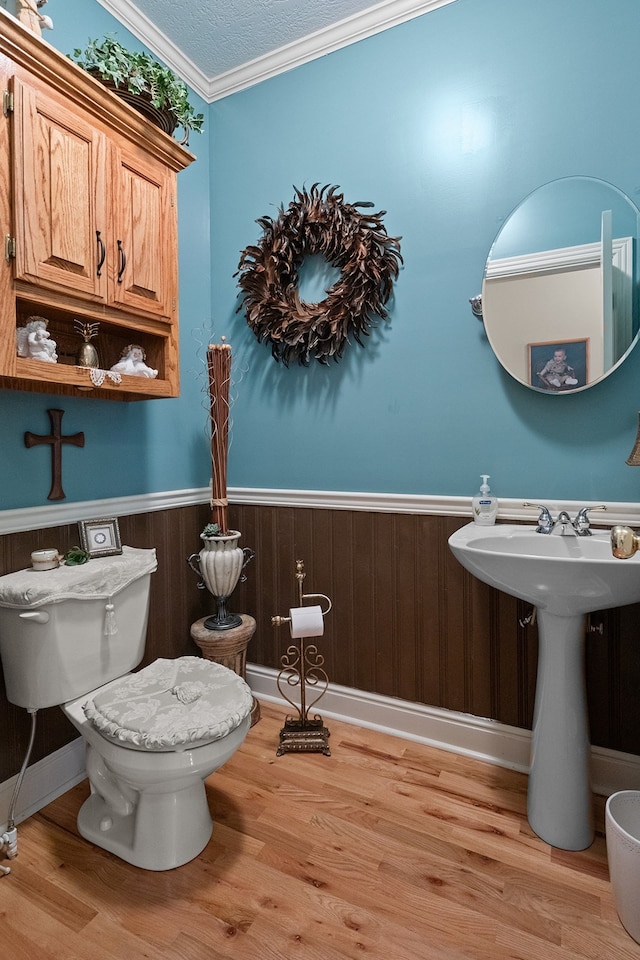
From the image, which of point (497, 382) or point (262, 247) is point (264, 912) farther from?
point (262, 247)

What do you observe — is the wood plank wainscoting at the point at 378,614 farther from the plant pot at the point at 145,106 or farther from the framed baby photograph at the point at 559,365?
the plant pot at the point at 145,106

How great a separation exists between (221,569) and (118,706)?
71cm

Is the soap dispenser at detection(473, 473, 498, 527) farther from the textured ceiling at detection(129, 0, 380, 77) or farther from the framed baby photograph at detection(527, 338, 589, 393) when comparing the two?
the textured ceiling at detection(129, 0, 380, 77)

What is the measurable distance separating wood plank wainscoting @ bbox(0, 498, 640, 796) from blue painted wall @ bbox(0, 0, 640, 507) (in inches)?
6.6

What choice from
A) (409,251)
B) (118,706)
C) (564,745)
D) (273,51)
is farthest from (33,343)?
(564,745)

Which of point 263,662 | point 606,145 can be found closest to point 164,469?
point 263,662

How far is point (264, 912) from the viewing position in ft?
3.97

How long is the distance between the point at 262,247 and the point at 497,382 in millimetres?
1171

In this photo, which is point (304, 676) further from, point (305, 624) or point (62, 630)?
point (62, 630)

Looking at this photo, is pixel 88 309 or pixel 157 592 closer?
pixel 88 309

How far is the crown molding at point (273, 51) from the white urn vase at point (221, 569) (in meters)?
2.03

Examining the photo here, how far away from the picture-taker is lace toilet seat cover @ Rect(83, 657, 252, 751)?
122 centimetres

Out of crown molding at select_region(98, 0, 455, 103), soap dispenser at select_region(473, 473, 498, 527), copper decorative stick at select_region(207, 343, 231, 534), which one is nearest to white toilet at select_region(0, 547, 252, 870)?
copper decorative stick at select_region(207, 343, 231, 534)

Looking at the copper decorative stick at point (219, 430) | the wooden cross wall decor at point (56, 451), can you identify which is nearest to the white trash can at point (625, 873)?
the copper decorative stick at point (219, 430)
